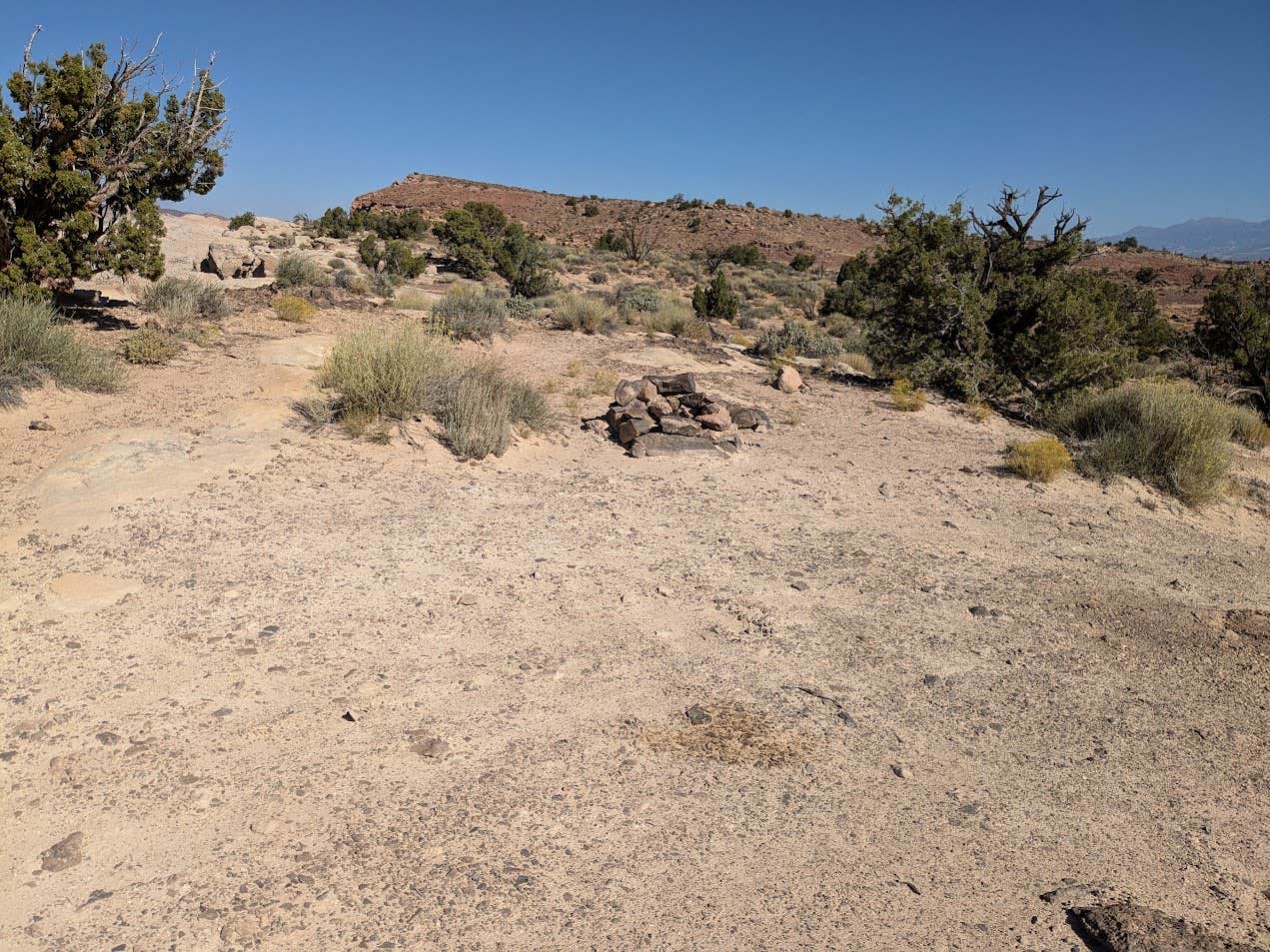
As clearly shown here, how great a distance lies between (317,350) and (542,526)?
17.1 feet

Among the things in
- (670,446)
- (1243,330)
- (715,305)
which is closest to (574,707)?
(670,446)

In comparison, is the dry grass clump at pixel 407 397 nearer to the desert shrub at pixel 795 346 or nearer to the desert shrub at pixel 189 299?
the desert shrub at pixel 189 299

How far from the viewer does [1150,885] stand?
288 cm

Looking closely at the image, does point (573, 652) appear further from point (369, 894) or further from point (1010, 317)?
point (1010, 317)

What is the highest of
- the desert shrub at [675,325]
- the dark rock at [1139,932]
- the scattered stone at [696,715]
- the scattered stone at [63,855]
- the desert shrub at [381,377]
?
the desert shrub at [675,325]

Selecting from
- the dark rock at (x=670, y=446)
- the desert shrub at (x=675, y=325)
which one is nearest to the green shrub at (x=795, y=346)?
the desert shrub at (x=675, y=325)

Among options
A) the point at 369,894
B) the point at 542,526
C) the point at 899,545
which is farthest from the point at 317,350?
the point at 369,894

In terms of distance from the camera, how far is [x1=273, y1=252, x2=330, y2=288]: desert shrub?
14.4 meters

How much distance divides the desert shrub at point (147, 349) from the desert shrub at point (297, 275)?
5649mm

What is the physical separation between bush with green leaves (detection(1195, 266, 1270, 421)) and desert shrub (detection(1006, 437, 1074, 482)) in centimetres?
664

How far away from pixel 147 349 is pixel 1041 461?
411 inches

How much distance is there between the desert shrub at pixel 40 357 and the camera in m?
7.04

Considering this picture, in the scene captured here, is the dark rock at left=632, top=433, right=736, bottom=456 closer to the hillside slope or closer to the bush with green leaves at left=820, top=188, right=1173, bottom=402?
the bush with green leaves at left=820, top=188, right=1173, bottom=402

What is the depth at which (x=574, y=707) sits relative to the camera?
3.84m
